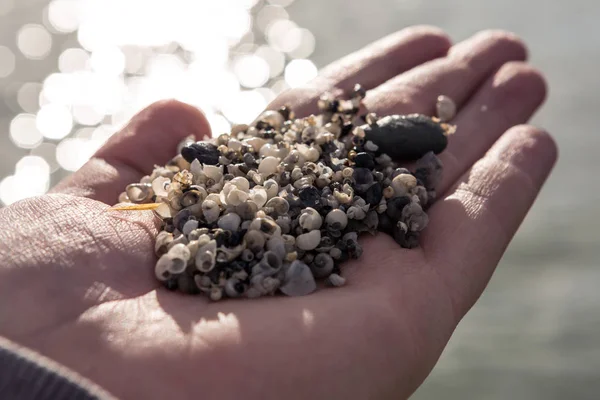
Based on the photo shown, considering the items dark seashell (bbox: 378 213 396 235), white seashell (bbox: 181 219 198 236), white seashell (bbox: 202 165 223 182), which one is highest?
white seashell (bbox: 202 165 223 182)

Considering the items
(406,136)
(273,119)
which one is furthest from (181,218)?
(406,136)

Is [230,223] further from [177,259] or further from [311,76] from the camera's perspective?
[311,76]

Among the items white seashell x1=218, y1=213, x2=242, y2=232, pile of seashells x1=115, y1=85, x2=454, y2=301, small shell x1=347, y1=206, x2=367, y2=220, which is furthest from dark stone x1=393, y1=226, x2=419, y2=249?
white seashell x1=218, y1=213, x2=242, y2=232

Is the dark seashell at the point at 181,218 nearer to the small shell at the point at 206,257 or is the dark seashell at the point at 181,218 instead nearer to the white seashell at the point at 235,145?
the small shell at the point at 206,257

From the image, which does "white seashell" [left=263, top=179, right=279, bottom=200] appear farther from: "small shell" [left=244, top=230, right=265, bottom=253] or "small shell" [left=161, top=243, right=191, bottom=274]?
"small shell" [left=161, top=243, right=191, bottom=274]

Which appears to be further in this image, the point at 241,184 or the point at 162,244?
the point at 241,184

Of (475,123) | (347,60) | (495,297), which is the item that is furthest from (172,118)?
(495,297)

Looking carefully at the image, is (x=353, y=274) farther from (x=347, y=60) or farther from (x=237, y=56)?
(x=237, y=56)
